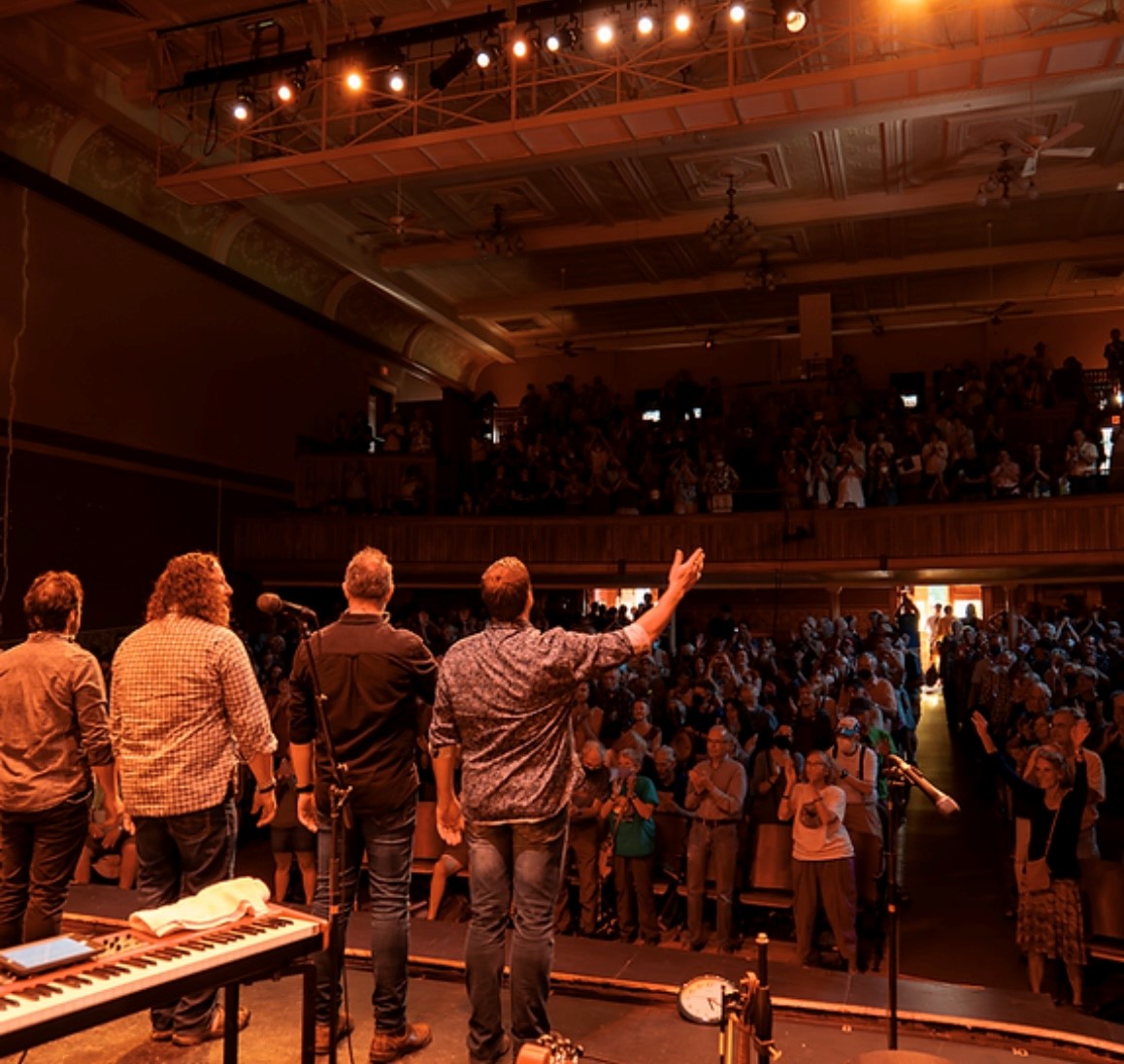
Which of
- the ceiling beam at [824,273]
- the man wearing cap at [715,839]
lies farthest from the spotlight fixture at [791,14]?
the ceiling beam at [824,273]

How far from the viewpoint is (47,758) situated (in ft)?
10.0

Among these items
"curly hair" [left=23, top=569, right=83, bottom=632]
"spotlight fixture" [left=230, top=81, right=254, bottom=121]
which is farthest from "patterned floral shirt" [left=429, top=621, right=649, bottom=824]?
"spotlight fixture" [left=230, top=81, right=254, bottom=121]

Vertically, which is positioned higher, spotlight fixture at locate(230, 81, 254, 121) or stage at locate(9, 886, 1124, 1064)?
spotlight fixture at locate(230, 81, 254, 121)

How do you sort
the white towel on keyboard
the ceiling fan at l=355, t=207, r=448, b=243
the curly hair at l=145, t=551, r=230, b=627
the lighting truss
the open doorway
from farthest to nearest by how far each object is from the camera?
the open doorway → the ceiling fan at l=355, t=207, r=448, b=243 → the lighting truss → the curly hair at l=145, t=551, r=230, b=627 → the white towel on keyboard

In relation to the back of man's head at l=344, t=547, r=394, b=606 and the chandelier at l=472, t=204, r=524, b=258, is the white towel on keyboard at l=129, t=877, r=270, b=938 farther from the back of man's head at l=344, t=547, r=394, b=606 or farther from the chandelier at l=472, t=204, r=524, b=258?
the chandelier at l=472, t=204, r=524, b=258

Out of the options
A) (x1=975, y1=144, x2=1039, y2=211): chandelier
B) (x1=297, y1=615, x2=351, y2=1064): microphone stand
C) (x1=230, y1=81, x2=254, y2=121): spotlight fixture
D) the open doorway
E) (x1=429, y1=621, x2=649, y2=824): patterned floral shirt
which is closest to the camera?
(x1=297, y1=615, x2=351, y2=1064): microphone stand

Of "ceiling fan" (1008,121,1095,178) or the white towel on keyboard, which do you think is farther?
"ceiling fan" (1008,121,1095,178)

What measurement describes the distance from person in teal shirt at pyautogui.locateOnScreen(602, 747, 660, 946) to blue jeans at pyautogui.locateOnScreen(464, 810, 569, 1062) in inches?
135

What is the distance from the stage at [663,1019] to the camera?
3016 mm

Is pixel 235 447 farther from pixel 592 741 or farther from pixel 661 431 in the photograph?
pixel 592 741

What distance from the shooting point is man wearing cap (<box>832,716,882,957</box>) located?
6086 mm

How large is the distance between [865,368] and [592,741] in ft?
54.8

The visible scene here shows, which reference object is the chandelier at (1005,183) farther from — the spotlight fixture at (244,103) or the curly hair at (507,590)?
the curly hair at (507,590)

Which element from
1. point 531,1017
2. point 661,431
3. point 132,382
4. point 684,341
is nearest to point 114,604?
point 132,382
